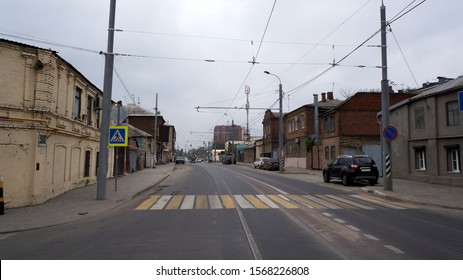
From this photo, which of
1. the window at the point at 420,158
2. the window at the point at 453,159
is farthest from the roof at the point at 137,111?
the window at the point at 453,159

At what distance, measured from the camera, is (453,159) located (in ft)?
65.4

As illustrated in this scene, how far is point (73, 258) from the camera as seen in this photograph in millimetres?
5750

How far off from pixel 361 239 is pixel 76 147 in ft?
44.3

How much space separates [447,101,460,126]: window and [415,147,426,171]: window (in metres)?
2.60

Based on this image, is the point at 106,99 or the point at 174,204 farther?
the point at 106,99

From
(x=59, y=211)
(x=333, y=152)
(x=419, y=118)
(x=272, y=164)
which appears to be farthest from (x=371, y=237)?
(x=272, y=164)

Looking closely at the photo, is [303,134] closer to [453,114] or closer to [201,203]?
[453,114]

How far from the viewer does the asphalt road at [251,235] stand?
5.97 m

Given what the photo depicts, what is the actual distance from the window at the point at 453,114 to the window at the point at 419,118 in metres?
2.10

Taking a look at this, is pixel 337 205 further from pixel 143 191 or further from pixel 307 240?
pixel 143 191

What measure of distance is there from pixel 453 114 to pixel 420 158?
3682mm

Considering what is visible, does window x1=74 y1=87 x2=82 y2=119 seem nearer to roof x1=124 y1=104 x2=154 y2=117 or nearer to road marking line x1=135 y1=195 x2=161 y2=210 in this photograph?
road marking line x1=135 y1=195 x2=161 y2=210

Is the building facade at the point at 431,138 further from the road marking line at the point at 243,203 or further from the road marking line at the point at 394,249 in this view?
the road marking line at the point at 394,249
